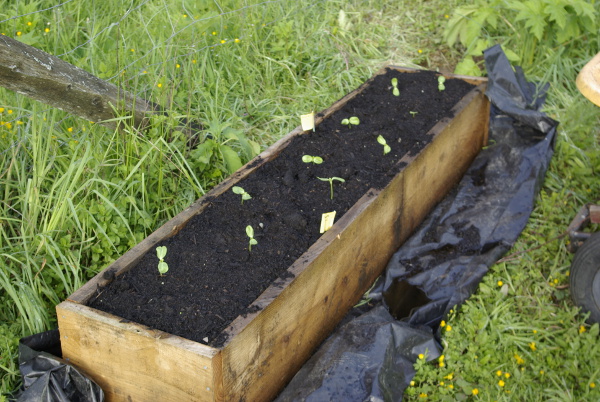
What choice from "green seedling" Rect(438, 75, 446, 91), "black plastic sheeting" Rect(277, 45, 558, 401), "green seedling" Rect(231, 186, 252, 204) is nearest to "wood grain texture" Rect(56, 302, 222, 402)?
"black plastic sheeting" Rect(277, 45, 558, 401)

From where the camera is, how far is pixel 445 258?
317cm

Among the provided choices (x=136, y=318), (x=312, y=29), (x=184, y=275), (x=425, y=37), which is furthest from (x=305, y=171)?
(x=425, y=37)

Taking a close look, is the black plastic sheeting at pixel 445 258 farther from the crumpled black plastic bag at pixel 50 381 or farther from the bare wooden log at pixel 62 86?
the bare wooden log at pixel 62 86

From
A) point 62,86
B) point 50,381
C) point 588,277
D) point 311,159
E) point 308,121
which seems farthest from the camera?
point 308,121

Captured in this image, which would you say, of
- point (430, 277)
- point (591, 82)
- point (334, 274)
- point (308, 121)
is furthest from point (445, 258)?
point (591, 82)

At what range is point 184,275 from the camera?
7.88 feet

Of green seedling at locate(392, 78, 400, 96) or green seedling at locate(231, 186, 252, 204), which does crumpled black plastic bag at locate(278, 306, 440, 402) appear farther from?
green seedling at locate(392, 78, 400, 96)

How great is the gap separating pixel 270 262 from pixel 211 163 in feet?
3.07

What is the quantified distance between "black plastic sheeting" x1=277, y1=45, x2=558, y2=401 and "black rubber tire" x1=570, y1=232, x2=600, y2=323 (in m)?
0.40

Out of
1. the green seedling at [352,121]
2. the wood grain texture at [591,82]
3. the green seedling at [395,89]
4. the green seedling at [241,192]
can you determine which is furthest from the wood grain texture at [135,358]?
the green seedling at [395,89]

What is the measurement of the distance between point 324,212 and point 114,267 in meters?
0.92

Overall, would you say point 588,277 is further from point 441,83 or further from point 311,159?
point 441,83

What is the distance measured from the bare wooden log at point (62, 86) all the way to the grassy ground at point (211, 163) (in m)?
0.13

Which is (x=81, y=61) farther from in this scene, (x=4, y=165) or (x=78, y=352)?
(x=78, y=352)
